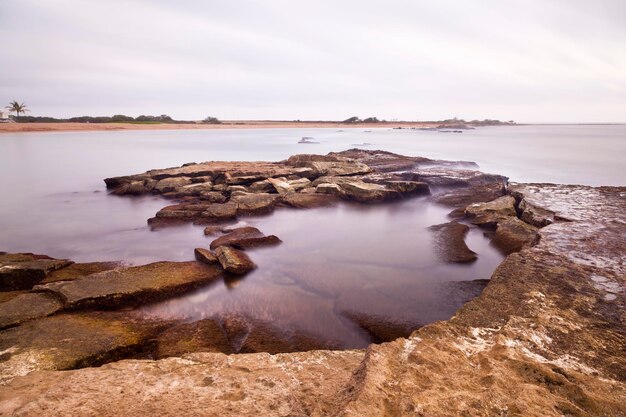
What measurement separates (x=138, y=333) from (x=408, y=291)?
4.05 meters

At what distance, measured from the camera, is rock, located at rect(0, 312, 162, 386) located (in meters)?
3.40

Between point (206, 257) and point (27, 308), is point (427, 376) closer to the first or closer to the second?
point (27, 308)

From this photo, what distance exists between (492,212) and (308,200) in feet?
18.7

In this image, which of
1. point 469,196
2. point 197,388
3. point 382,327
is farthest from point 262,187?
point 197,388

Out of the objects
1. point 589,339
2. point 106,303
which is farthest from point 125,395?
point 589,339

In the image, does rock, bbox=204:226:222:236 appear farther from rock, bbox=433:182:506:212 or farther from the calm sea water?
rock, bbox=433:182:506:212

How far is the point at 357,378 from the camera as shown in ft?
7.54

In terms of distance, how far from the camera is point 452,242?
25.7 feet

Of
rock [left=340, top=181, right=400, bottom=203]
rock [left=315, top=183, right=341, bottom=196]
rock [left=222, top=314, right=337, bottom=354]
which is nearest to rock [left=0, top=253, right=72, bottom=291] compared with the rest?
rock [left=222, top=314, right=337, bottom=354]

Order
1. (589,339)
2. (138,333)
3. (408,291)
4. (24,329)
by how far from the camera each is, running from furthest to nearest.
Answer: (408,291)
(138,333)
(24,329)
(589,339)

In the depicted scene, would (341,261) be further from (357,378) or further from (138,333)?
(357,378)

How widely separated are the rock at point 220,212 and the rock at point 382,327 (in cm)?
596

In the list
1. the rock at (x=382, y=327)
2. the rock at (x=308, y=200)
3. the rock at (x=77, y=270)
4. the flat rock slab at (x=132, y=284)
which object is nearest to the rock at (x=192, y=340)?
the flat rock slab at (x=132, y=284)

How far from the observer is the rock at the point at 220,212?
388 inches
